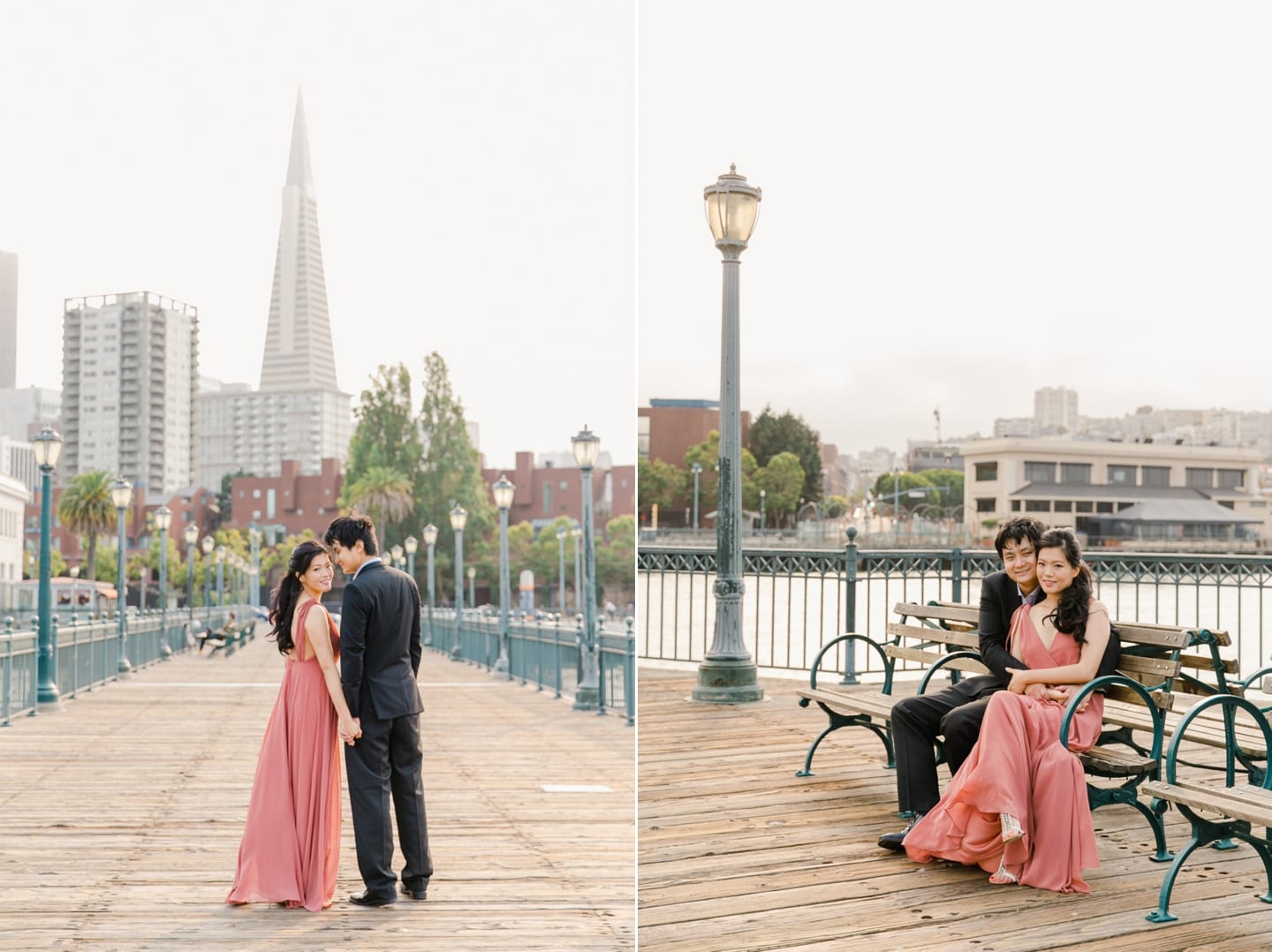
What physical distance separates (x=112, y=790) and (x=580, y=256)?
2002 inches

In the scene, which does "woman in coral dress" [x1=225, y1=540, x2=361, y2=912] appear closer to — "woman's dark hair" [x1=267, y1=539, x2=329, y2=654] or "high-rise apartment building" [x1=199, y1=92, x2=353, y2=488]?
"woman's dark hair" [x1=267, y1=539, x2=329, y2=654]

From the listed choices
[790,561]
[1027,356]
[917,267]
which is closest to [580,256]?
[790,561]

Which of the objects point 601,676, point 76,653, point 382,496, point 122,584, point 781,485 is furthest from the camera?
point 382,496

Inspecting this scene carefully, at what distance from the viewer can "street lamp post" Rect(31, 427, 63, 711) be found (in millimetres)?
12516

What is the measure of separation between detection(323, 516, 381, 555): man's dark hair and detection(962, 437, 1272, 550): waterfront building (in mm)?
61657

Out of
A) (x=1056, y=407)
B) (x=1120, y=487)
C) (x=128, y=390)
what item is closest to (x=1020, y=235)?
(x=1056, y=407)

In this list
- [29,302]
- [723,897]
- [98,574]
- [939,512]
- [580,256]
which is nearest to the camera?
[723,897]

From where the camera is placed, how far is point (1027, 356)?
14650 centimetres

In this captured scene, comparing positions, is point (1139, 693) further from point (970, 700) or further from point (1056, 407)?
point (1056, 407)

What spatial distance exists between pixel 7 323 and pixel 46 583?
17.4 feet

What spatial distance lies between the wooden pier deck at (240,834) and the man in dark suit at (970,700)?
41.6 inches

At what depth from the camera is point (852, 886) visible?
3920mm

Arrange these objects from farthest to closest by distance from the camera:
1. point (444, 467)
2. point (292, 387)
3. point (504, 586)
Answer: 1. point (292, 387)
2. point (444, 467)
3. point (504, 586)

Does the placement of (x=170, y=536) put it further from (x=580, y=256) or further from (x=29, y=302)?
(x=580, y=256)
